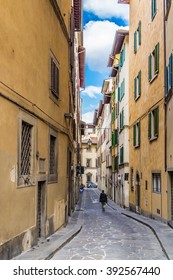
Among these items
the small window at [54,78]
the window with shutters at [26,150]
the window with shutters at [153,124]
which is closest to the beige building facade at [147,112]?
the window with shutters at [153,124]

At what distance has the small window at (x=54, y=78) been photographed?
46.4ft

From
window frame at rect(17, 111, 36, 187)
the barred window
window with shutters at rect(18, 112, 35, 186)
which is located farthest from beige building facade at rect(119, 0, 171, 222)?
window with shutters at rect(18, 112, 35, 186)

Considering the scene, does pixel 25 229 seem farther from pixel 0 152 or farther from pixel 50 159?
pixel 50 159

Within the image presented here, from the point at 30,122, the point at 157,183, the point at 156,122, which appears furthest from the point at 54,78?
the point at 157,183

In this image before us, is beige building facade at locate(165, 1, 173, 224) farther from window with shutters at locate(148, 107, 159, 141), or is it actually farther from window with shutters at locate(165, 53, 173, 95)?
window with shutters at locate(148, 107, 159, 141)

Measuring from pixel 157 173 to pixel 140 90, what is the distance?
625cm

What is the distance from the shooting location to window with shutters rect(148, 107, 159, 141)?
1908cm

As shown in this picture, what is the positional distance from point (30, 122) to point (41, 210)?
10.8 ft

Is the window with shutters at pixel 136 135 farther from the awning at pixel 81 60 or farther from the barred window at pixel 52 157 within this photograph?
the awning at pixel 81 60

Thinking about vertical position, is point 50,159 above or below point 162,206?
above

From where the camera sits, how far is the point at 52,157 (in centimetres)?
1495

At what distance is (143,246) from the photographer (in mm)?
12609

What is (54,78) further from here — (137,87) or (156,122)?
(137,87)
